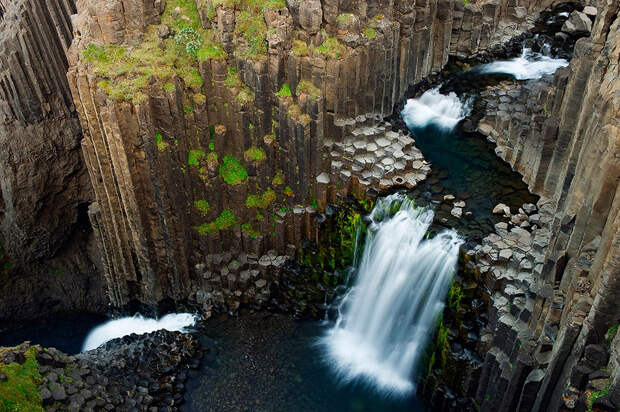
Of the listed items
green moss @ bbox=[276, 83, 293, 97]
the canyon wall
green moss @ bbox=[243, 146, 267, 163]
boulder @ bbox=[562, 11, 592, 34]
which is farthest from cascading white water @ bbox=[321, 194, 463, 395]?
boulder @ bbox=[562, 11, 592, 34]

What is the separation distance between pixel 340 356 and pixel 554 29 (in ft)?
65.5

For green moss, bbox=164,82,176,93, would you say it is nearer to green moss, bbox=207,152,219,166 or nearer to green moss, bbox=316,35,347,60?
green moss, bbox=207,152,219,166

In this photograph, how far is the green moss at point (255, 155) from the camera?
74.6 ft

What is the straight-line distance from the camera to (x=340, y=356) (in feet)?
70.6

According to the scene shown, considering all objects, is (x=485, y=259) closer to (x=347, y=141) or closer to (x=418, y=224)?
(x=418, y=224)

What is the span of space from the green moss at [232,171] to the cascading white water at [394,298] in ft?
17.6

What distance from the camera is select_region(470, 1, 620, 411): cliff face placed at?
13.0 m

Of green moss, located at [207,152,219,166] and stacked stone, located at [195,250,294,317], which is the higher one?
green moss, located at [207,152,219,166]

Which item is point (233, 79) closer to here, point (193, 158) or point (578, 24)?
point (193, 158)

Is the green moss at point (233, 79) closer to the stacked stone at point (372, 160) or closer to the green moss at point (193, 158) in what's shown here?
the green moss at point (193, 158)

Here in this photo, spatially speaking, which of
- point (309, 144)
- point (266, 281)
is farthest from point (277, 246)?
point (309, 144)

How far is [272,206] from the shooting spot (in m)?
23.3

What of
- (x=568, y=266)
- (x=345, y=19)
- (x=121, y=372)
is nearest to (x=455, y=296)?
(x=568, y=266)

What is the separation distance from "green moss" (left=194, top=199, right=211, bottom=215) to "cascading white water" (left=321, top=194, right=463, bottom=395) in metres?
6.54
